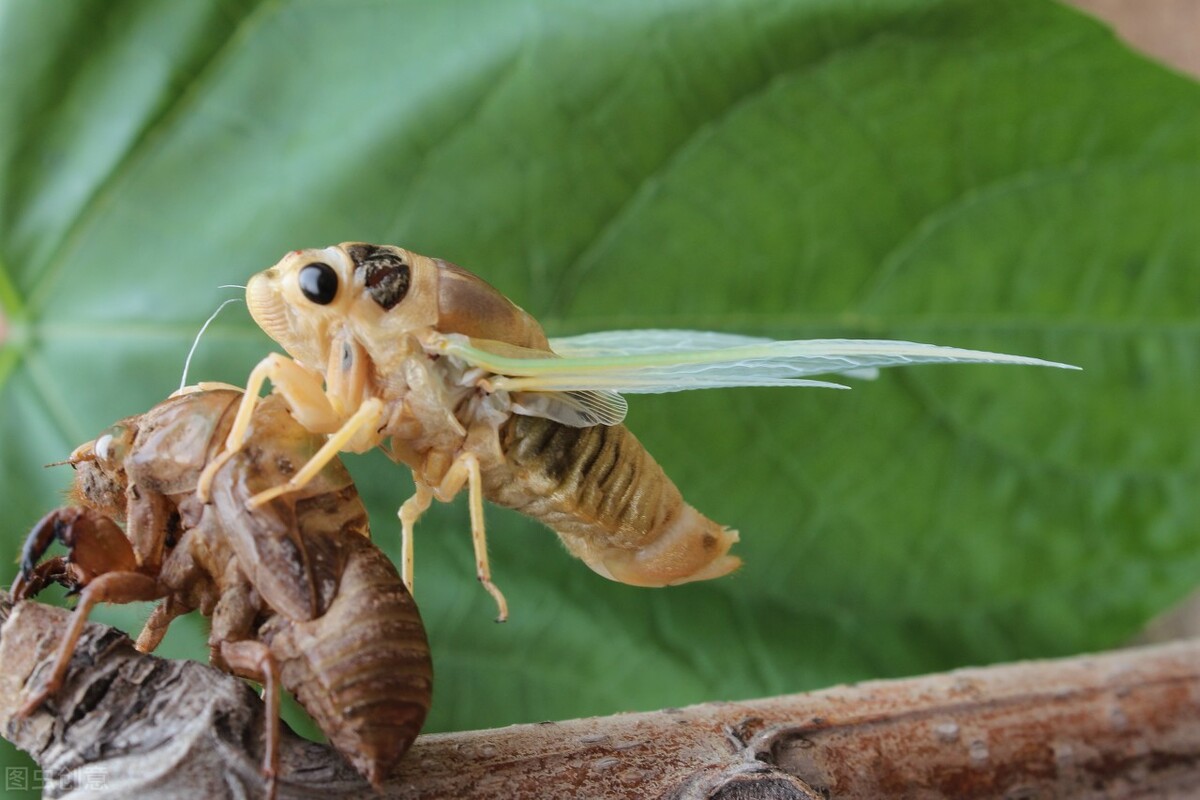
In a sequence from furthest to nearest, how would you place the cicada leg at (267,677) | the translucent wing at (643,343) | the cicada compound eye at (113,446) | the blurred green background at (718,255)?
the blurred green background at (718,255) < the translucent wing at (643,343) < the cicada compound eye at (113,446) < the cicada leg at (267,677)

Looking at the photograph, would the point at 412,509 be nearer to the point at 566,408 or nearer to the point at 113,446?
the point at 566,408

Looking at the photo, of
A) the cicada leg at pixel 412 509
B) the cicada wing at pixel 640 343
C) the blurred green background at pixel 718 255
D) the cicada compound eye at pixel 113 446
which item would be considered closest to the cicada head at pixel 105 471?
the cicada compound eye at pixel 113 446

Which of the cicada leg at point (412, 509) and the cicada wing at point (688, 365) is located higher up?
the cicada wing at point (688, 365)

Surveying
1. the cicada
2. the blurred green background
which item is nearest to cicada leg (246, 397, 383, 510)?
the cicada

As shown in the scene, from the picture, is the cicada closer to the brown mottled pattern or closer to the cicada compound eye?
the brown mottled pattern

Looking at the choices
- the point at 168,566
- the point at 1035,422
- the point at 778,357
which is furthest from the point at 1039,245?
the point at 168,566

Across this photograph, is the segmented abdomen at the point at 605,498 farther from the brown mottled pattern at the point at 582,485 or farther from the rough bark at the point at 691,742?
the rough bark at the point at 691,742

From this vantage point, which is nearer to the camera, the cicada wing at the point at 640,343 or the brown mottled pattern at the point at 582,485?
the brown mottled pattern at the point at 582,485

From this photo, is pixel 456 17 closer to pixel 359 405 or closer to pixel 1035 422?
pixel 359 405
